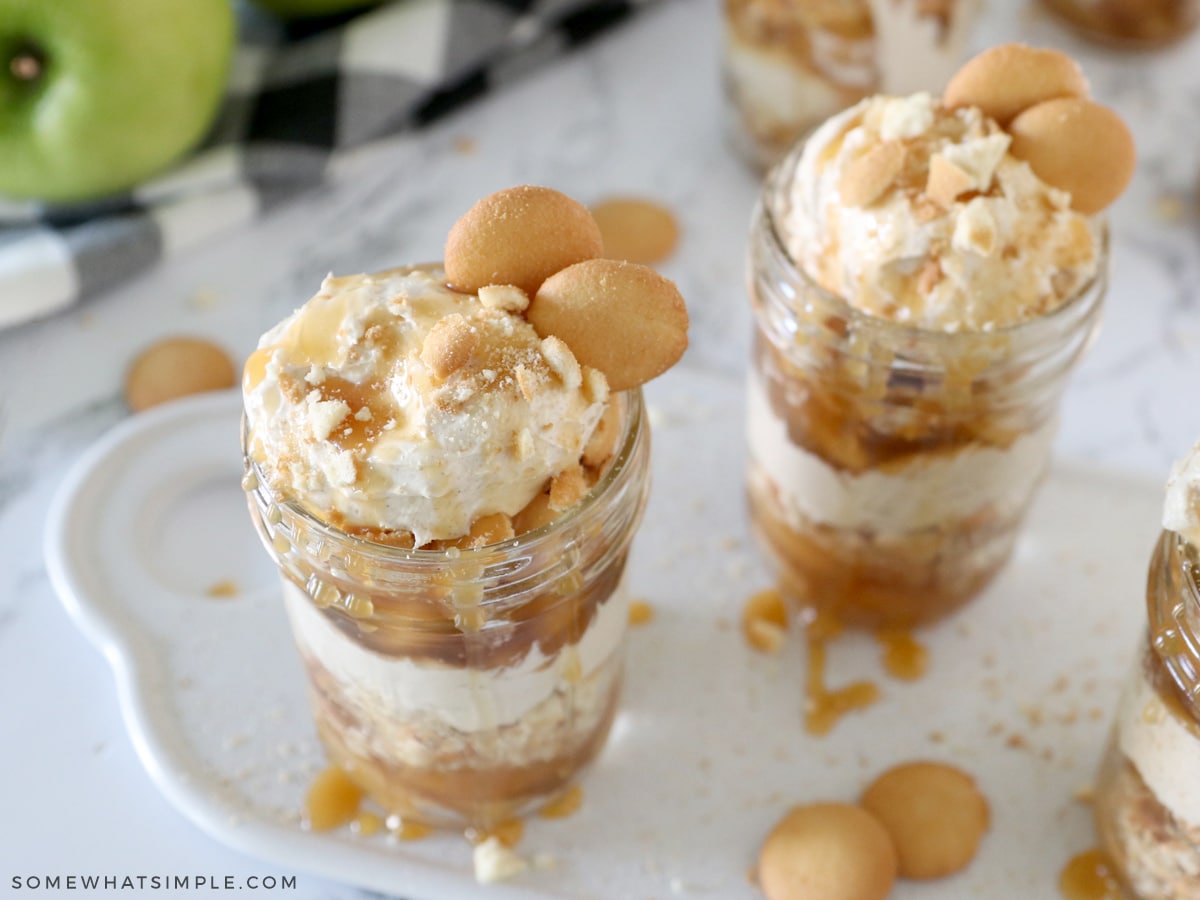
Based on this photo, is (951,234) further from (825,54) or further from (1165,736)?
(825,54)

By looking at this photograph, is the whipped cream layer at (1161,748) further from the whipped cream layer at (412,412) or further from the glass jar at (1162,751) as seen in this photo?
the whipped cream layer at (412,412)

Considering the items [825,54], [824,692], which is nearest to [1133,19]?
[825,54]

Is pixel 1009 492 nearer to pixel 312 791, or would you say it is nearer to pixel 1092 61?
pixel 312 791

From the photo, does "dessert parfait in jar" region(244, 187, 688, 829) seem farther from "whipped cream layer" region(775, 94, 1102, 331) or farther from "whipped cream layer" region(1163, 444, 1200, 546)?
"whipped cream layer" region(1163, 444, 1200, 546)

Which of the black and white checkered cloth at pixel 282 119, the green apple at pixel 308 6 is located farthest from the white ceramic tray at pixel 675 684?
the green apple at pixel 308 6

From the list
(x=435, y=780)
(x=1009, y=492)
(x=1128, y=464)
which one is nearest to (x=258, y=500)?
(x=435, y=780)
